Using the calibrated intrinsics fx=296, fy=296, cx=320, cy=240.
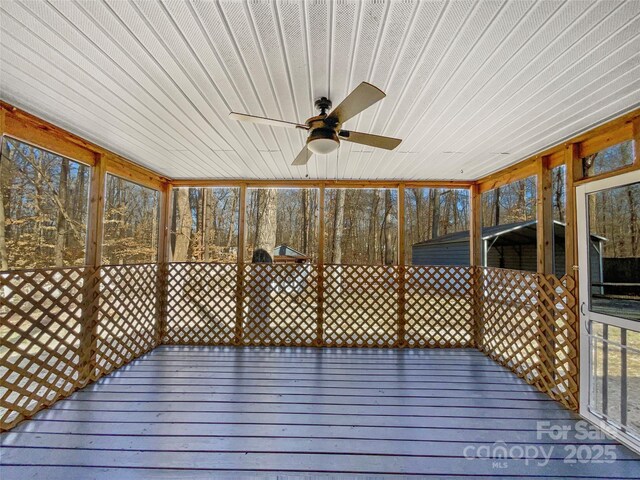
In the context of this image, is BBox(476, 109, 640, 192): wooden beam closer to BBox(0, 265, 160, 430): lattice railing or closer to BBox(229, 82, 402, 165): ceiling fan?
BBox(229, 82, 402, 165): ceiling fan

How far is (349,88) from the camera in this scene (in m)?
1.86

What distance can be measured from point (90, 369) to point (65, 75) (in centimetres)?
265

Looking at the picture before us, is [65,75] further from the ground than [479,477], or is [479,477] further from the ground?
[65,75]

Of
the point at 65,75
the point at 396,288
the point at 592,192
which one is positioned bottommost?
the point at 396,288

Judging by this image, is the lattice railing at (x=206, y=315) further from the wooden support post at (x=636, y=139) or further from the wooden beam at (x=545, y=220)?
the wooden support post at (x=636, y=139)

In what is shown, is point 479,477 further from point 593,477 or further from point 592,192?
point 592,192

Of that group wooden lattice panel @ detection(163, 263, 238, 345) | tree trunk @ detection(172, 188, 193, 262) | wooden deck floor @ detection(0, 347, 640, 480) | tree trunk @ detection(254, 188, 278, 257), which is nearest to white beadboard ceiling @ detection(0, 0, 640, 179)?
wooden lattice panel @ detection(163, 263, 238, 345)

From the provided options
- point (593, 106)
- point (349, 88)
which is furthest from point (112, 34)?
point (593, 106)

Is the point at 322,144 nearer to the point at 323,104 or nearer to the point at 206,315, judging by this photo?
the point at 323,104

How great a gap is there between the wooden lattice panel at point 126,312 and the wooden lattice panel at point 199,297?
216 millimetres

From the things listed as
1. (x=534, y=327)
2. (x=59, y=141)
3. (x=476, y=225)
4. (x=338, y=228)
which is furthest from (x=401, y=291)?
(x=338, y=228)

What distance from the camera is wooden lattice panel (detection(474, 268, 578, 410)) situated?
2.63 m

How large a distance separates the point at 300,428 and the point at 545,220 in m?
3.05

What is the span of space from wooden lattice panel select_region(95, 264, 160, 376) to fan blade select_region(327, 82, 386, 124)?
295 cm
